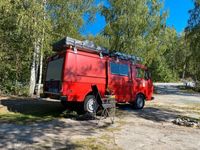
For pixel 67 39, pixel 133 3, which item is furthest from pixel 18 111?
pixel 133 3

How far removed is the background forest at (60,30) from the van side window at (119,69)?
3614 millimetres

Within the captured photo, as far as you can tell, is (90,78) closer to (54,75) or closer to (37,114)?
(54,75)

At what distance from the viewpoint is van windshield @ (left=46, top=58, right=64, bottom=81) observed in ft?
44.1

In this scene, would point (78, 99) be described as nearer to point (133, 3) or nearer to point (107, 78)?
point (107, 78)

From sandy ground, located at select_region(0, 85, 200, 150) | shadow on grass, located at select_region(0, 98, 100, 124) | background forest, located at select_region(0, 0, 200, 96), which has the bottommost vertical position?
sandy ground, located at select_region(0, 85, 200, 150)

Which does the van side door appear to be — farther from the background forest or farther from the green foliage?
the green foliage

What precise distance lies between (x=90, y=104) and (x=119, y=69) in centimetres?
264

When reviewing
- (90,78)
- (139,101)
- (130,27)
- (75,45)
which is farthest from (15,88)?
(130,27)

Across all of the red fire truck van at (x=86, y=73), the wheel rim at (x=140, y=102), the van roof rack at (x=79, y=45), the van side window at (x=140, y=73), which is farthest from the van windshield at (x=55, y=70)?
the wheel rim at (x=140, y=102)

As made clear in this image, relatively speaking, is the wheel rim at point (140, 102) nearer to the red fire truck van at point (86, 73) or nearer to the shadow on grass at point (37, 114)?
the red fire truck van at point (86, 73)

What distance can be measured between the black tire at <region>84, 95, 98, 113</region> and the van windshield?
4.75 ft

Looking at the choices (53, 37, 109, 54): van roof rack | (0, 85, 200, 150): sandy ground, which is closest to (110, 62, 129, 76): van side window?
(53, 37, 109, 54): van roof rack

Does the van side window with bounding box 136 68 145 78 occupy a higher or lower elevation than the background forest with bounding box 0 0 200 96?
lower

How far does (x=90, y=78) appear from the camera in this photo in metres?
14.0
